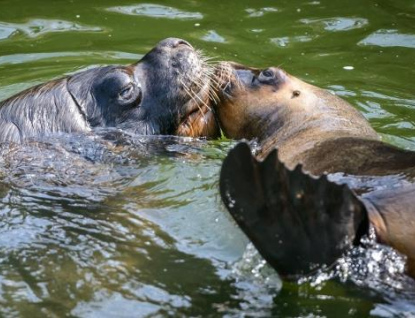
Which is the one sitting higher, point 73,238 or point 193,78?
point 193,78

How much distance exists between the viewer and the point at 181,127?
268 inches

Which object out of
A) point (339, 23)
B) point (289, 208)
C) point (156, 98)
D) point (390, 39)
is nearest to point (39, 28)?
point (339, 23)

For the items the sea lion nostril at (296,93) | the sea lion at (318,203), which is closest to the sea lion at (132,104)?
the sea lion nostril at (296,93)

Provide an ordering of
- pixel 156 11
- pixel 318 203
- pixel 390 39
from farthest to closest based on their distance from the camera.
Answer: pixel 156 11 < pixel 390 39 < pixel 318 203

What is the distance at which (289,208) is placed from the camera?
14.8ft

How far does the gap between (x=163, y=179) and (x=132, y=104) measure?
2.22 ft

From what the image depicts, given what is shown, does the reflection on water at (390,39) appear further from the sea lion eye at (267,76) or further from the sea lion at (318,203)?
the sea lion at (318,203)

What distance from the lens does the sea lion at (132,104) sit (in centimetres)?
675

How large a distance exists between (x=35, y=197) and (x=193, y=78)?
1426 mm

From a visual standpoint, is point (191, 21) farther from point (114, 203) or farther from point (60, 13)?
point (114, 203)

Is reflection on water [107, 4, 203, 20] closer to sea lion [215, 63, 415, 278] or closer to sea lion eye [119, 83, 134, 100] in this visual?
sea lion eye [119, 83, 134, 100]

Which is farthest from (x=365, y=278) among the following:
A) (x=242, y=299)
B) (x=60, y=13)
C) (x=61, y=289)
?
(x=60, y=13)

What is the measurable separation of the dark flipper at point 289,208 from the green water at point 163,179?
0.36 metres

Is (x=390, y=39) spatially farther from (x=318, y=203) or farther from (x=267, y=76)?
(x=318, y=203)
